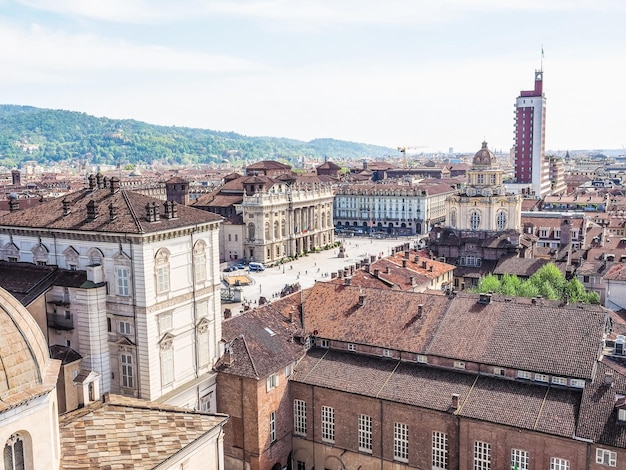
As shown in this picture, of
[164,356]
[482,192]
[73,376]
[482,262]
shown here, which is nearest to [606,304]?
[482,262]

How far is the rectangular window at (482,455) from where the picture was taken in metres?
47.4

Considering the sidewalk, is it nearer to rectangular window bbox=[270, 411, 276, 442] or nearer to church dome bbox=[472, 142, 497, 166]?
church dome bbox=[472, 142, 497, 166]

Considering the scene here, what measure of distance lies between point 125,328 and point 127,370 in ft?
10.6

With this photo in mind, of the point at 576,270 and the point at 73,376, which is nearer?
the point at 73,376

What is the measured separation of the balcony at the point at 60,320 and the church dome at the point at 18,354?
19550 mm

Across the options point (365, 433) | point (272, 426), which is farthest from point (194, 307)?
point (365, 433)

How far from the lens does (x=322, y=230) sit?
181 meters

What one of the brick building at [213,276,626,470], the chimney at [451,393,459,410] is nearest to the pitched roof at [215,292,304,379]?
the brick building at [213,276,626,470]

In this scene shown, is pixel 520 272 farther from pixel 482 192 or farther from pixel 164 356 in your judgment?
pixel 164 356

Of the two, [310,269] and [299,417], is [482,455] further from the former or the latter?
[310,269]

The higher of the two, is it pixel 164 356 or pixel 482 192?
pixel 482 192

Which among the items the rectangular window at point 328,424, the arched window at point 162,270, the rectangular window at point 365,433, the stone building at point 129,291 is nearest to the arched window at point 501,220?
the rectangular window at point 328,424

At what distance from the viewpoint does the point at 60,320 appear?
50.5 metres

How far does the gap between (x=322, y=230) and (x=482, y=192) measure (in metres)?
58.9
